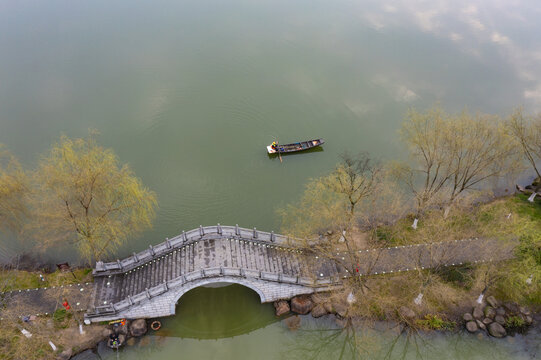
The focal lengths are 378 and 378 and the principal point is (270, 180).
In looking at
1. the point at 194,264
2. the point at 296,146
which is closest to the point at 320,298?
the point at 194,264

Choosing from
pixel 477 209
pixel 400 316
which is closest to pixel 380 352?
pixel 400 316

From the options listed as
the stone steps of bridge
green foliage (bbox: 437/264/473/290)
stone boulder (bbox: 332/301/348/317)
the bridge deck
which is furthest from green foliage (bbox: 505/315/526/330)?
the stone steps of bridge

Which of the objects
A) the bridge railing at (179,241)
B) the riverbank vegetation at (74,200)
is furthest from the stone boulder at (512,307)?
the riverbank vegetation at (74,200)

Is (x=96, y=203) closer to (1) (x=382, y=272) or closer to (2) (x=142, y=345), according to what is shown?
(2) (x=142, y=345)

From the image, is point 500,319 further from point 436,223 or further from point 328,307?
point 328,307

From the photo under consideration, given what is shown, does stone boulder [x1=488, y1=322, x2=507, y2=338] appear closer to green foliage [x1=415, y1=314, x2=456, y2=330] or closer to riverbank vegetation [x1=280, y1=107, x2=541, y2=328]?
riverbank vegetation [x1=280, y1=107, x2=541, y2=328]

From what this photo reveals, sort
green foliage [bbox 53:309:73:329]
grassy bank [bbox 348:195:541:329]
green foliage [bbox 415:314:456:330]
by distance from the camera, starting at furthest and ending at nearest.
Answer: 1. green foliage [bbox 415:314:456:330]
2. grassy bank [bbox 348:195:541:329]
3. green foliage [bbox 53:309:73:329]
